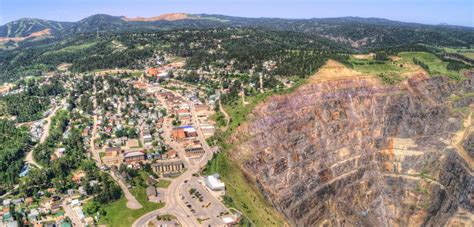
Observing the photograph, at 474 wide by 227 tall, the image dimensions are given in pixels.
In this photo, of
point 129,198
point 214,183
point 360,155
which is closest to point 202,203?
point 214,183

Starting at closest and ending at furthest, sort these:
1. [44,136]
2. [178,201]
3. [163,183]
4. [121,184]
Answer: [178,201], [121,184], [163,183], [44,136]

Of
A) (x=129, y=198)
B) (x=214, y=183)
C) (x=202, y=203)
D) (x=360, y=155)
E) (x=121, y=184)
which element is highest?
(x=214, y=183)

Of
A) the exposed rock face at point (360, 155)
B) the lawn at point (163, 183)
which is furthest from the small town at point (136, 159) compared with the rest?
the exposed rock face at point (360, 155)

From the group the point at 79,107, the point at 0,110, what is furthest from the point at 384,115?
the point at 0,110

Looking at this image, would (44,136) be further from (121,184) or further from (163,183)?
(163,183)

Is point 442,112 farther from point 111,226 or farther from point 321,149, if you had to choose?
point 111,226

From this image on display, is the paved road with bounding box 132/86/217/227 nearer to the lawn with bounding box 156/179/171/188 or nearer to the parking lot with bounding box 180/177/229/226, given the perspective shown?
the lawn with bounding box 156/179/171/188
